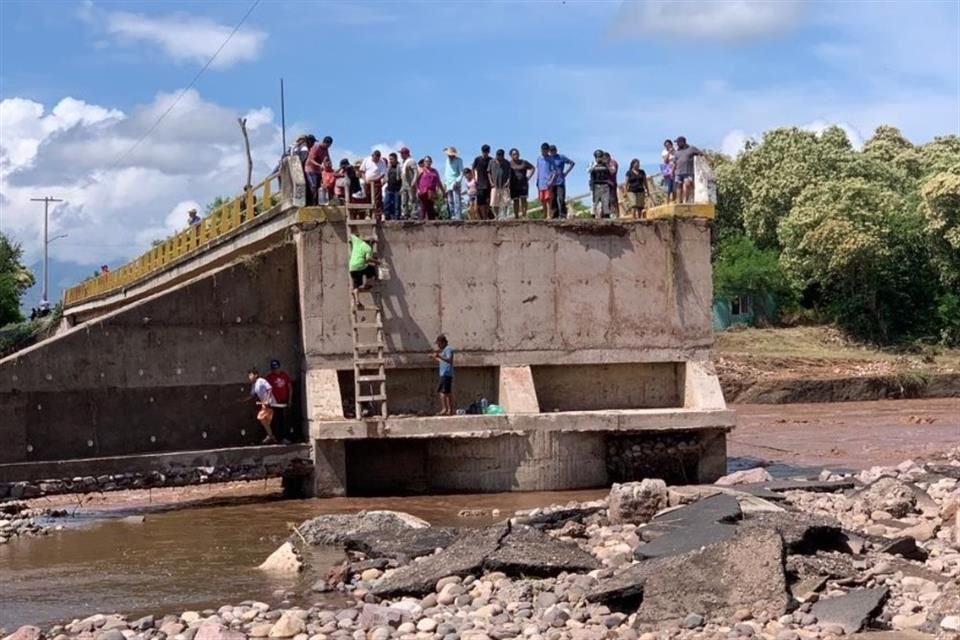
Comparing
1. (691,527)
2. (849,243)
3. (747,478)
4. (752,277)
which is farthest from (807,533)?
(752,277)

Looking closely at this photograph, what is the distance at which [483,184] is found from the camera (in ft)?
72.6

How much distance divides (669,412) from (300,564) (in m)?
8.52

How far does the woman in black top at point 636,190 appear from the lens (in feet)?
73.7

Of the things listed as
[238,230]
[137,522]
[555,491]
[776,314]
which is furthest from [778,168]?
[137,522]

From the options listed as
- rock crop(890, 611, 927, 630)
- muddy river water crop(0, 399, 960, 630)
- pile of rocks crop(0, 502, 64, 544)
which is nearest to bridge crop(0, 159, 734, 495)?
pile of rocks crop(0, 502, 64, 544)

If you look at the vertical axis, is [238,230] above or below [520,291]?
above

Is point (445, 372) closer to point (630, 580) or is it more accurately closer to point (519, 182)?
point (519, 182)

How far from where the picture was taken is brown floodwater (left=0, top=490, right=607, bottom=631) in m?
12.0

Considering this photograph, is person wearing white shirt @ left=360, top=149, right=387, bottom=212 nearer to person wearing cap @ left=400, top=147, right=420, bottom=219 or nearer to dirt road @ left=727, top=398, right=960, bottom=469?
person wearing cap @ left=400, top=147, right=420, bottom=219

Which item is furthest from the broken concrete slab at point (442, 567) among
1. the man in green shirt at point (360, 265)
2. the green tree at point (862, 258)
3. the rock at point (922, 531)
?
the green tree at point (862, 258)

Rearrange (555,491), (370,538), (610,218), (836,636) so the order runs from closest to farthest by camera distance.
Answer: (836,636) → (370,538) → (555,491) → (610,218)

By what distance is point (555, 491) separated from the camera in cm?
1980

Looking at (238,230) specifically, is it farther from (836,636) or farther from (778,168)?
(778,168)

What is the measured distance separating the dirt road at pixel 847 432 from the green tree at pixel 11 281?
43665mm
